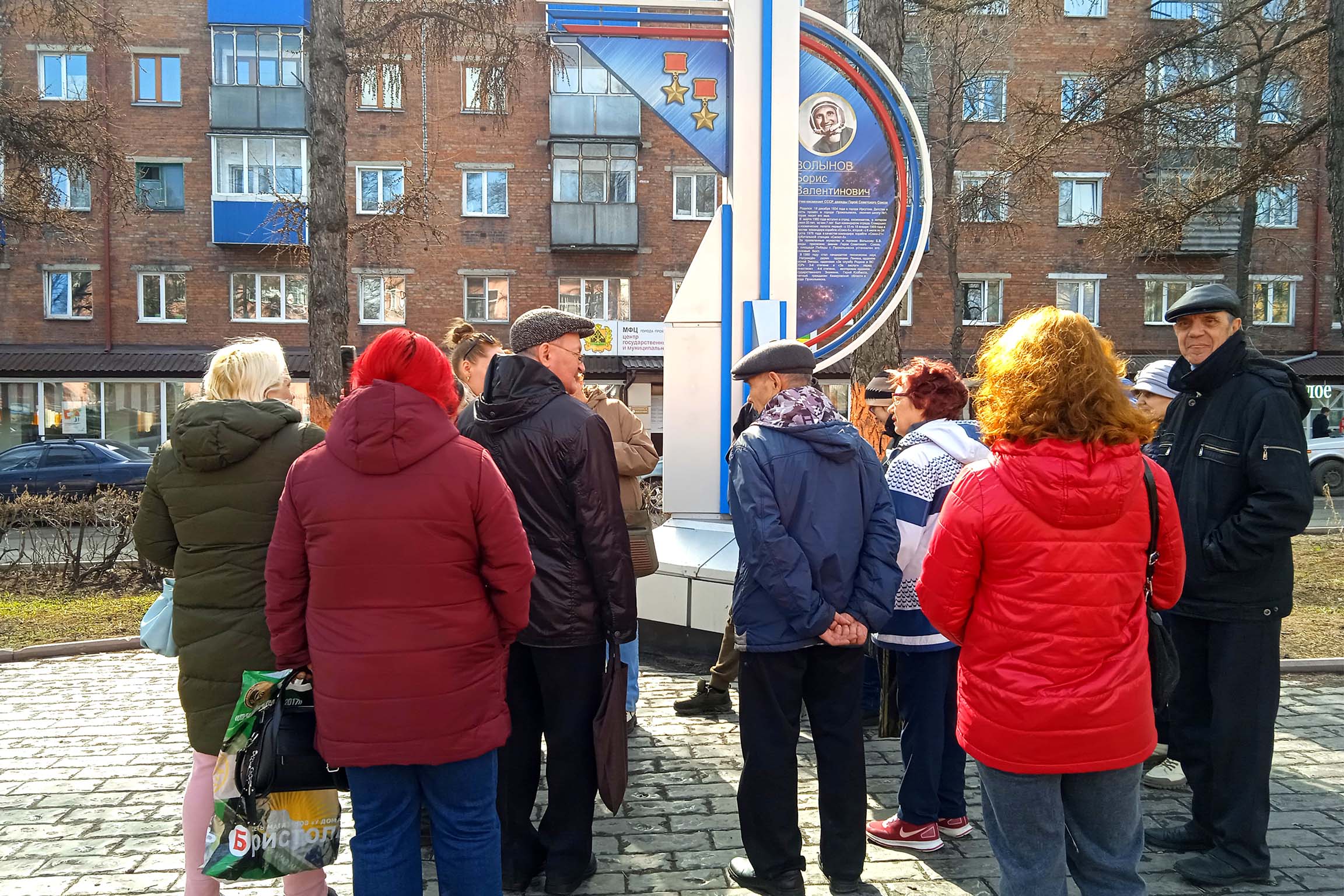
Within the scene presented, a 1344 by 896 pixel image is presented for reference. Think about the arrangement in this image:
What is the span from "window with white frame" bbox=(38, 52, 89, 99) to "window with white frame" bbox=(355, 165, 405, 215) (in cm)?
794

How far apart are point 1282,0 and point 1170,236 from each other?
633cm

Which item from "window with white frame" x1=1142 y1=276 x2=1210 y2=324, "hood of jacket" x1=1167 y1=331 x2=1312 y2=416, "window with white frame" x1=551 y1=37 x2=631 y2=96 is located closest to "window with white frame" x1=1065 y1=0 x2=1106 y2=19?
"window with white frame" x1=1142 y1=276 x2=1210 y2=324

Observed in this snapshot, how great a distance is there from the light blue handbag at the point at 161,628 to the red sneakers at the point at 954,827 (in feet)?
9.52

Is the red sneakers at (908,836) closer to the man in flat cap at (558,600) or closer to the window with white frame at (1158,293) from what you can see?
the man in flat cap at (558,600)

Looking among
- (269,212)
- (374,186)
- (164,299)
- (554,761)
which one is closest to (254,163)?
(269,212)

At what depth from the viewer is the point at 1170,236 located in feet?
39.7

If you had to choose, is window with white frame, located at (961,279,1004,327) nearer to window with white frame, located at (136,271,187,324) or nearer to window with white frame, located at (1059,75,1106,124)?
window with white frame, located at (1059,75,1106,124)

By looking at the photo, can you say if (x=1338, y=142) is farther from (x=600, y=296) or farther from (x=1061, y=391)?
(x=600, y=296)

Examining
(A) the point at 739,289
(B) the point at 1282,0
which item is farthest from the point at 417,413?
(B) the point at 1282,0

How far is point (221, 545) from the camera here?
3189 mm

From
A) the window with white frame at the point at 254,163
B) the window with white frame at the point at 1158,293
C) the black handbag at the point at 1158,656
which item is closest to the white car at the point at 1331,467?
the window with white frame at the point at 1158,293

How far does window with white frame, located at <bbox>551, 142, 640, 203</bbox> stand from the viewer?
2937 centimetres

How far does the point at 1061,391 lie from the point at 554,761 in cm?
211

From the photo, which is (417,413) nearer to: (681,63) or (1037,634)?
(1037,634)
